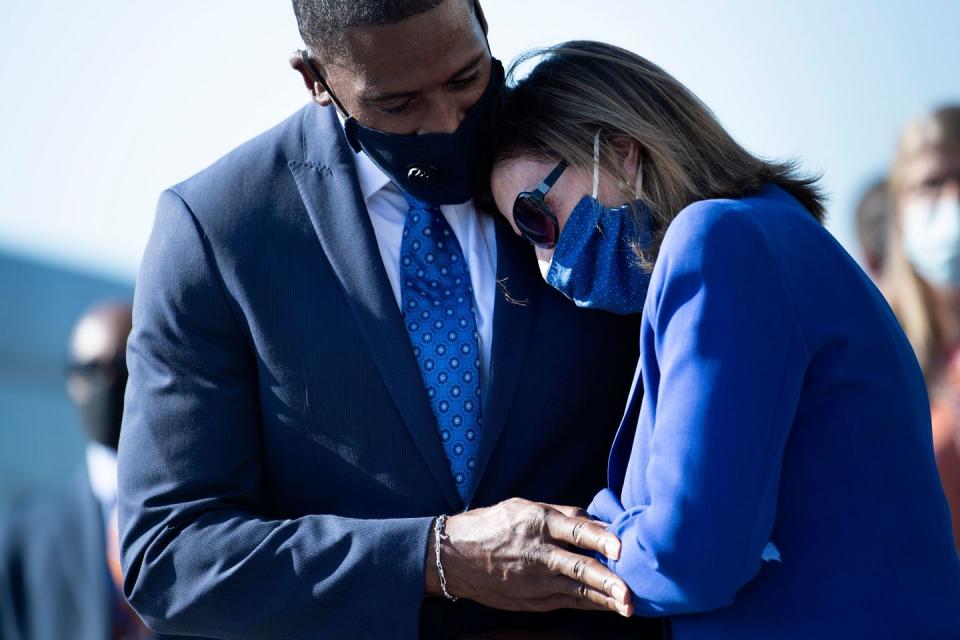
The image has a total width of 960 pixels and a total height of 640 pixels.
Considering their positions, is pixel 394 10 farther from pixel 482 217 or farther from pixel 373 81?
pixel 482 217

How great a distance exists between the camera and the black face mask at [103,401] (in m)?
5.82

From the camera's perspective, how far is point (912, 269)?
4539 millimetres

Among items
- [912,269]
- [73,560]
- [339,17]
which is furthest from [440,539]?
[73,560]

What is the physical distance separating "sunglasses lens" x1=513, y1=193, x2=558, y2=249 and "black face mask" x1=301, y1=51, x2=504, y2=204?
194mm

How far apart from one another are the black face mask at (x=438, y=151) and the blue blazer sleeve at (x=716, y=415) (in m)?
0.69

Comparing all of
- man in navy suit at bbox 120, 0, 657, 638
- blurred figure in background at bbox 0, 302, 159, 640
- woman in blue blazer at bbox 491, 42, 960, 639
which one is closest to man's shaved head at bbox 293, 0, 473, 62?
man in navy suit at bbox 120, 0, 657, 638

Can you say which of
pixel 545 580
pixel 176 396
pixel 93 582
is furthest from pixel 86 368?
pixel 545 580

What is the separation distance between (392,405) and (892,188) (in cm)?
262

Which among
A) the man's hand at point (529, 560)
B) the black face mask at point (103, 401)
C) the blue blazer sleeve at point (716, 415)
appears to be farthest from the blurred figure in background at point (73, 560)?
the blue blazer sleeve at point (716, 415)

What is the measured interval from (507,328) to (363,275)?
326 mm

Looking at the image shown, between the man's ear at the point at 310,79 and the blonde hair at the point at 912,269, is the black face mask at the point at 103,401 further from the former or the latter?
the blonde hair at the point at 912,269

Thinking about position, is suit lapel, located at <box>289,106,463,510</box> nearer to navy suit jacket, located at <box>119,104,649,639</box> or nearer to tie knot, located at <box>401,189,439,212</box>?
navy suit jacket, located at <box>119,104,649,639</box>

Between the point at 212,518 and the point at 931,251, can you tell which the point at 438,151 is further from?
the point at 931,251

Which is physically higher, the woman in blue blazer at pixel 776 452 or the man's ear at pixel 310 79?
the man's ear at pixel 310 79
